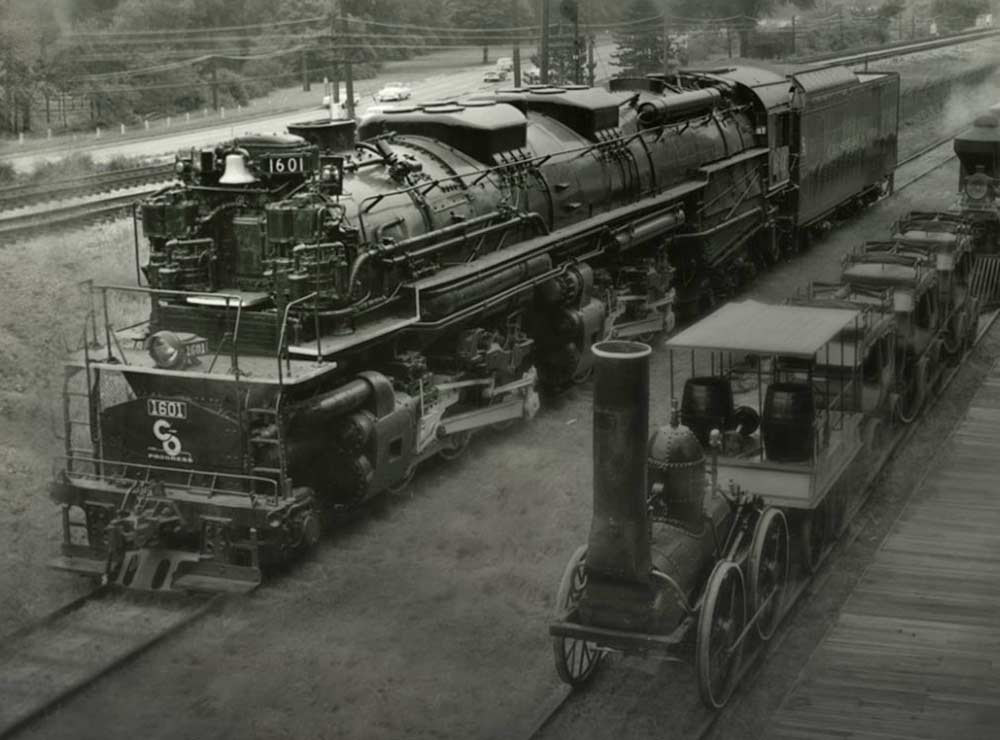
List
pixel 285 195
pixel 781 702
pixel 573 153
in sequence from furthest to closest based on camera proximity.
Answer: pixel 573 153
pixel 285 195
pixel 781 702

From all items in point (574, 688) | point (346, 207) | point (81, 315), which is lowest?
point (574, 688)

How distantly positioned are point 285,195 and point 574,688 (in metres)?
5.43

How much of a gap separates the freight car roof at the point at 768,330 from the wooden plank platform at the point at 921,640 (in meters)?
1.86

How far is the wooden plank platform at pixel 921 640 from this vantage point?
27.1 feet

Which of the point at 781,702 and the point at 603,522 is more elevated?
the point at 603,522

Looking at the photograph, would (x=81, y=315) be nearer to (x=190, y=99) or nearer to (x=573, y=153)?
(x=190, y=99)

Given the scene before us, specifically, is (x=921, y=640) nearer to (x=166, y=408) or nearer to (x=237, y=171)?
(x=166, y=408)

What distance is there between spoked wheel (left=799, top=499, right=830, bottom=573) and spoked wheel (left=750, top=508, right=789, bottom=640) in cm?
62

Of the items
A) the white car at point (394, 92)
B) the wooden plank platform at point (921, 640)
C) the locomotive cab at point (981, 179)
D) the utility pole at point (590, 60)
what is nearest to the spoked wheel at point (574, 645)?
the wooden plank platform at point (921, 640)

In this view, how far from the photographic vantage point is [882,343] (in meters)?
13.5

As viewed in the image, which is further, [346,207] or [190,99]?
[190,99]

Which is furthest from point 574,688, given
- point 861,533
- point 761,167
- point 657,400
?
point 761,167

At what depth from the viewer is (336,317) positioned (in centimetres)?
Result: 1220

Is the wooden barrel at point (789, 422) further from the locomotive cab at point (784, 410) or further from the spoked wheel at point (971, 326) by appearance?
the spoked wheel at point (971, 326)
